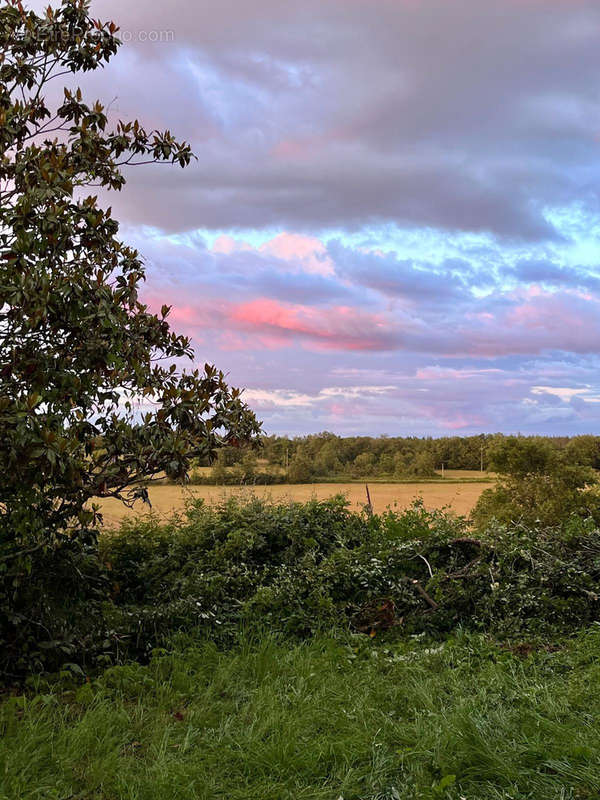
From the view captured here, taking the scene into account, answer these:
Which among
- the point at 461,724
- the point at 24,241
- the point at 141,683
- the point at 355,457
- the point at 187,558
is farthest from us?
the point at 355,457

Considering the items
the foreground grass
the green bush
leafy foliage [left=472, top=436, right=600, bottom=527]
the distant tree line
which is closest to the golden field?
the green bush

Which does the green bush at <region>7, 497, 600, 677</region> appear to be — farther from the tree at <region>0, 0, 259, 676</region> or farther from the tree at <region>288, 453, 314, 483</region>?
the tree at <region>288, 453, 314, 483</region>

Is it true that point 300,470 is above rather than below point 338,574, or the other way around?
above

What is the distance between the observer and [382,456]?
1523cm

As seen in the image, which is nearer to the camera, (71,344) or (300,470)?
(71,344)

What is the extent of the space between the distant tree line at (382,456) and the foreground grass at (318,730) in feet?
21.4

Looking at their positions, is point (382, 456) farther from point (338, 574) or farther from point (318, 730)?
point (318, 730)

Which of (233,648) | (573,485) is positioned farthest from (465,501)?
(233,648)

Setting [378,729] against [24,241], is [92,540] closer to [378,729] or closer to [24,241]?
[24,241]

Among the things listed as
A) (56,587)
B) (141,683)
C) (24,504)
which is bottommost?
(141,683)

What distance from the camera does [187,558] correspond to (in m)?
7.98

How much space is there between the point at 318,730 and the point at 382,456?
37.5 ft

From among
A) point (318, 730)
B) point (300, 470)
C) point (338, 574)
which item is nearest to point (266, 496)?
point (338, 574)

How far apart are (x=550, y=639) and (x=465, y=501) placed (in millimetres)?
7713
